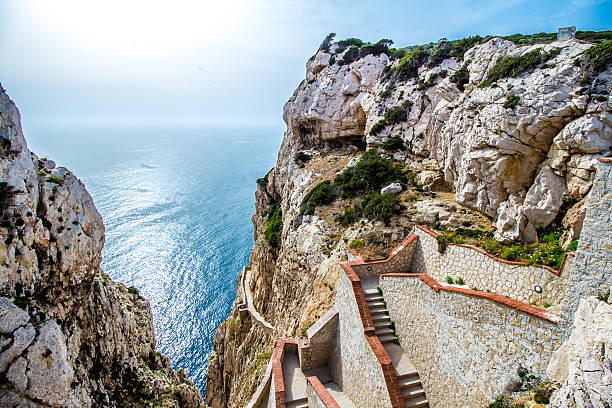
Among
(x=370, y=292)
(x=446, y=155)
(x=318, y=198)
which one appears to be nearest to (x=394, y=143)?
(x=446, y=155)

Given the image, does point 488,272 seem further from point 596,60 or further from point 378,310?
point 596,60

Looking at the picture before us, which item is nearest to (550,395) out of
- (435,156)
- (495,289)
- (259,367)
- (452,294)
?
(452,294)

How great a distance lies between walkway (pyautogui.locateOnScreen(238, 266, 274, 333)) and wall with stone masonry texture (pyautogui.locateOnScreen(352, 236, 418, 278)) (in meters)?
13.8

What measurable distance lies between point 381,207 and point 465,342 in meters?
12.6

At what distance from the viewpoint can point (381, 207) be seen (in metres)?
20.6

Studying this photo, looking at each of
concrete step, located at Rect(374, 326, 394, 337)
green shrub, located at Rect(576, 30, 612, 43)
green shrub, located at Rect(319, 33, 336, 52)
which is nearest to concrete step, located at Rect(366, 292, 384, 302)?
concrete step, located at Rect(374, 326, 394, 337)

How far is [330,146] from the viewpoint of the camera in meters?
41.8

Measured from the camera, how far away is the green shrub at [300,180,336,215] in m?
25.7

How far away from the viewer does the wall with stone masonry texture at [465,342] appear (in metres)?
7.06

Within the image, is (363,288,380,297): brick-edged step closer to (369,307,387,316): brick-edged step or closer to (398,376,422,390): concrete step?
(369,307,387,316): brick-edged step

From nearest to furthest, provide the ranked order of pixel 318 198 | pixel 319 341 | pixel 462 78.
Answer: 1. pixel 319 341
2. pixel 462 78
3. pixel 318 198

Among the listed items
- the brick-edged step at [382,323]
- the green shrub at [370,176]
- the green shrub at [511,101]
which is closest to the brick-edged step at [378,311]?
the brick-edged step at [382,323]

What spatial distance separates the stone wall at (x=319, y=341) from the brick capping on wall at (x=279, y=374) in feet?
3.51

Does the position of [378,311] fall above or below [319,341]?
above
